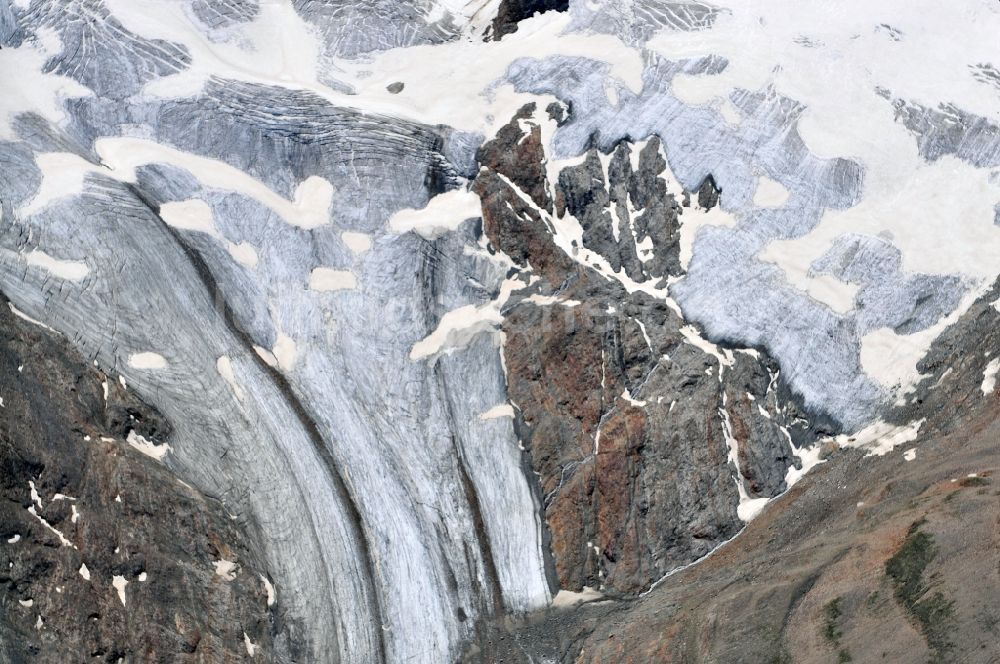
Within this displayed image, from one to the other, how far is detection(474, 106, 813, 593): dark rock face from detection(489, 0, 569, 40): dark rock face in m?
7.50

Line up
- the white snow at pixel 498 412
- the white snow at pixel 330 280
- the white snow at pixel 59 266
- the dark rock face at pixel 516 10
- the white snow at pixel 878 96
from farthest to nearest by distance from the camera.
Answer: the dark rock face at pixel 516 10 → the white snow at pixel 330 280 → the white snow at pixel 498 412 → the white snow at pixel 878 96 → the white snow at pixel 59 266

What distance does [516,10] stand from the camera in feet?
140

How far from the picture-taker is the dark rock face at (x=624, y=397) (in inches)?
1421

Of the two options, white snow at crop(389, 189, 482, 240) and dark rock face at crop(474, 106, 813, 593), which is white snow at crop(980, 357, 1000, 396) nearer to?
dark rock face at crop(474, 106, 813, 593)

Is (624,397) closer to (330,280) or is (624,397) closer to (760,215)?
(760,215)

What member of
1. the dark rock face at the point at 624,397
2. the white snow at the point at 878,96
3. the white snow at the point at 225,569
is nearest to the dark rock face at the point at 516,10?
the white snow at the point at 878,96

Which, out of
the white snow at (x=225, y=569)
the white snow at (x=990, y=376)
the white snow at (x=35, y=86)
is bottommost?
the white snow at (x=225, y=569)

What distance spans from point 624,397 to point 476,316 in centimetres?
671

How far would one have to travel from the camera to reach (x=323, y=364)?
37.4m

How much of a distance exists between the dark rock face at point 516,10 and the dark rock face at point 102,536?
871 inches

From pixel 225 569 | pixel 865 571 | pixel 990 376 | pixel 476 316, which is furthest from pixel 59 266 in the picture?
pixel 990 376

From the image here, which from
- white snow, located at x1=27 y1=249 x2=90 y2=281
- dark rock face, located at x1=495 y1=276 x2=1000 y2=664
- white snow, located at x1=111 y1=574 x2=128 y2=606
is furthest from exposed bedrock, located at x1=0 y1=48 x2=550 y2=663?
white snow, located at x1=111 y1=574 x2=128 y2=606

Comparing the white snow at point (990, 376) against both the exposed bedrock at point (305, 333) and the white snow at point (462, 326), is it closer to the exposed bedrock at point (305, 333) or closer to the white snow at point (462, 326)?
the exposed bedrock at point (305, 333)

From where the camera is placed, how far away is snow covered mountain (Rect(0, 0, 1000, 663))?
113 feet
